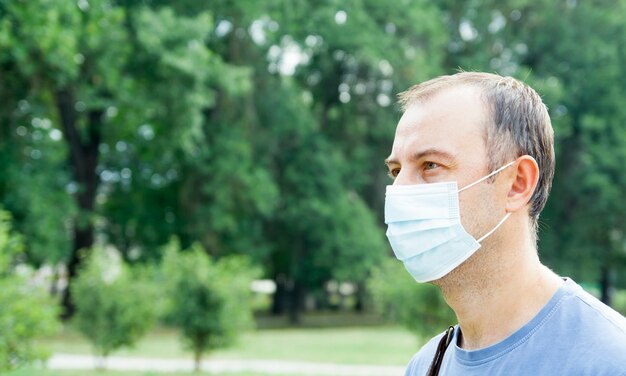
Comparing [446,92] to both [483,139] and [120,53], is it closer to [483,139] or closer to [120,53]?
[483,139]

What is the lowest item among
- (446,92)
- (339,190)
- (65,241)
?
(446,92)

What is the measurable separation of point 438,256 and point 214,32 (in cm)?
3030

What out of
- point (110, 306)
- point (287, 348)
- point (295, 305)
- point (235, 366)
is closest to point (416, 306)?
point (235, 366)

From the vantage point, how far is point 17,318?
10.3m

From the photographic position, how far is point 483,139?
6.75ft

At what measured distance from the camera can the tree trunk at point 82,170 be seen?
31.1m

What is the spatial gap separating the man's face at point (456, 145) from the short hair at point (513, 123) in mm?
21

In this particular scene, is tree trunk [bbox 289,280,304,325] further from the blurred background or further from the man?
the man

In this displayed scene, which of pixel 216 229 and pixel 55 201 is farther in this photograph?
pixel 216 229

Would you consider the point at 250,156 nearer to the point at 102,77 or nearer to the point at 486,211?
the point at 102,77

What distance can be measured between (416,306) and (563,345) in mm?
17589

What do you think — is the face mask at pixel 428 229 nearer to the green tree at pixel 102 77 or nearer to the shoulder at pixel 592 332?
the shoulder at pixel 592 332

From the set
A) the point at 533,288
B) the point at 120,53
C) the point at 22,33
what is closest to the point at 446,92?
the point at 533,288

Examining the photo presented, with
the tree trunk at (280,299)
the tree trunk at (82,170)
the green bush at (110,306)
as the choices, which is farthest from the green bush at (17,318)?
the tree trunk at (280,299)
